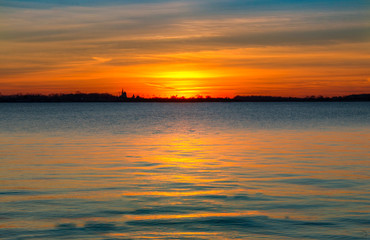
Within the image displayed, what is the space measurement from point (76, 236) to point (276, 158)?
17280mm

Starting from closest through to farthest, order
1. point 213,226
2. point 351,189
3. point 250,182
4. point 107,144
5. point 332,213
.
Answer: point 213,226 → point 332,213 → point 351,189 → point 250,182 → point 107,144

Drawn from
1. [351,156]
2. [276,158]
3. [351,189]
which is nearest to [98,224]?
[351,189]

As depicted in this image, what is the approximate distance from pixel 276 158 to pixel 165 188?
36.4 feet

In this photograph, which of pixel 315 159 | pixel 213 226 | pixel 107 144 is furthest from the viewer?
pixel 107 144

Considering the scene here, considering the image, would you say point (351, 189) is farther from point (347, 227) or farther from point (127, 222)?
point (127, 222)

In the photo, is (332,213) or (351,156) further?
(351,156)

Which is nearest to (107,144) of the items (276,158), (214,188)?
(276,158)

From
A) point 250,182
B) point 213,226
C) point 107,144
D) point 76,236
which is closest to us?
point 76,236

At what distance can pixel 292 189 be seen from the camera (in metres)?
17.3

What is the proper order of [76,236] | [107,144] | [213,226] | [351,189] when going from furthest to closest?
[107,144] → [351,189] → [213,226] → [76,236]

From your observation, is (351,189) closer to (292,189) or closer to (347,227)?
(292,189)

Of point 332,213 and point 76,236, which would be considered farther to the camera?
point 332,213

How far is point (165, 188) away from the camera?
17547 millimetres

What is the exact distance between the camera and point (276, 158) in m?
26.9
